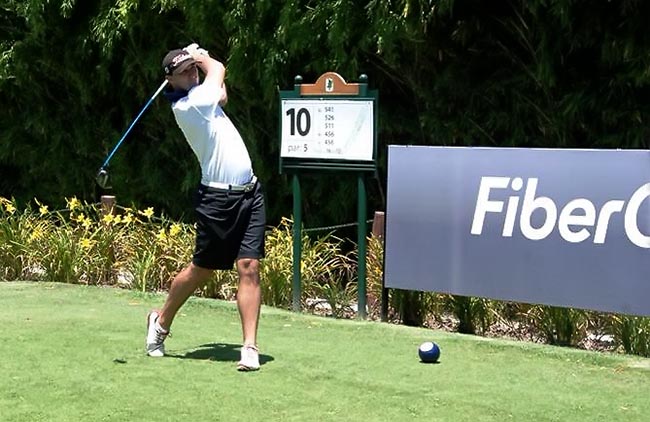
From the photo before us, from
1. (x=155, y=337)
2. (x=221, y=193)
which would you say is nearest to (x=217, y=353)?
(x=155, y=337)

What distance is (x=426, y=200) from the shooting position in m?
8.24

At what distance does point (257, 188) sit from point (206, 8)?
14.5ft

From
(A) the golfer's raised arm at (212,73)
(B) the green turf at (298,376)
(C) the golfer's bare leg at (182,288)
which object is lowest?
(B) the green turf at (298,376)

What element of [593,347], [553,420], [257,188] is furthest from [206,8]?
[553,420]

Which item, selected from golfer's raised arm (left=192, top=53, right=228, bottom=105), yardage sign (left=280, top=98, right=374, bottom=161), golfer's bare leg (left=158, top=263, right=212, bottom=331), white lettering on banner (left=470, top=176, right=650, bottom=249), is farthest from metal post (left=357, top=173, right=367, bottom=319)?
golfer's raised arm (left=192, top=53, right=228, bottom=105)

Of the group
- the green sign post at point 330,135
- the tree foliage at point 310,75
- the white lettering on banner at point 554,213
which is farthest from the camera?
the tree foliage at point 310,75

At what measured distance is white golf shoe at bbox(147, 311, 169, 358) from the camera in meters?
6.94

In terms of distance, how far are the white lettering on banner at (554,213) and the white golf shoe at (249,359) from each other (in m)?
2.15

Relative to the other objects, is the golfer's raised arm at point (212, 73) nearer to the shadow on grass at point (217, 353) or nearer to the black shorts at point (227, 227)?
the black shorts at point (227, 227)

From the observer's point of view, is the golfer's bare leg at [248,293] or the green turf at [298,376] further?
the golfer's bare leg at [248,293]

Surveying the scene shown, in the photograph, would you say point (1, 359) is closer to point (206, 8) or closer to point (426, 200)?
point (426, 200)

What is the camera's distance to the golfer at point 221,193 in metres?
6.62

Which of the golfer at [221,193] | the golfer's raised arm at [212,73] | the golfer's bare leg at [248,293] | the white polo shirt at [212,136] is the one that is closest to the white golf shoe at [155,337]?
Result: the golfer at [221,193]

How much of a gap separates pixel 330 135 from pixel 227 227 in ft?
7.82
